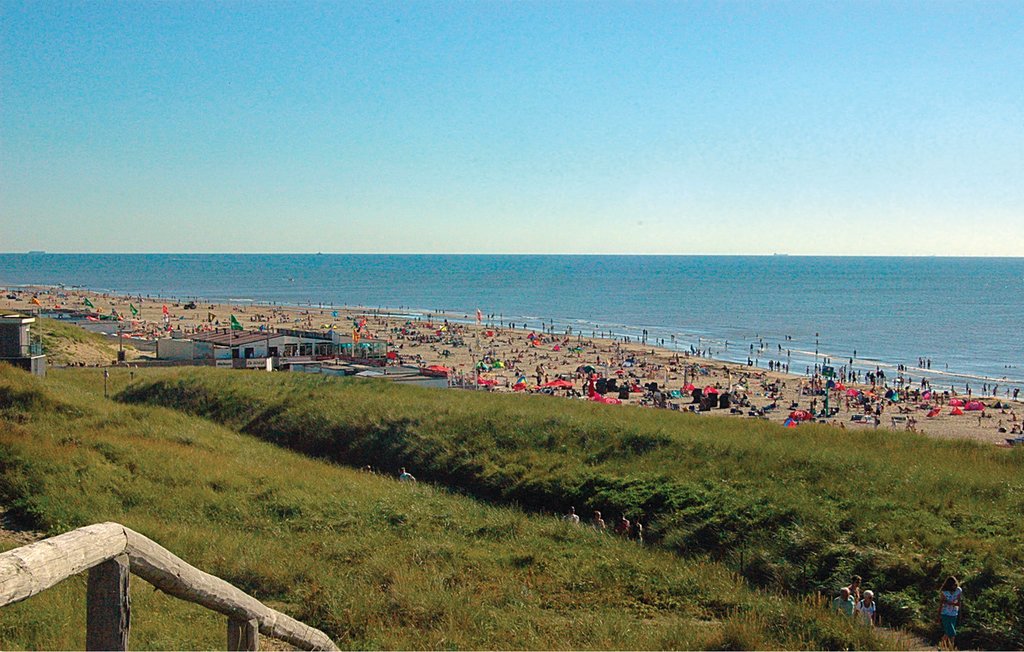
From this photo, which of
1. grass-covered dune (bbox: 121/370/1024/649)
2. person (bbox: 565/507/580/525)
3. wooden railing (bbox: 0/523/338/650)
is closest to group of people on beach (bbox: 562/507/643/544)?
person (bbox: 565/507/580/525)

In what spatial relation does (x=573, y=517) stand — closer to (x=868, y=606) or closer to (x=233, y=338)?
(x=868, y=606)

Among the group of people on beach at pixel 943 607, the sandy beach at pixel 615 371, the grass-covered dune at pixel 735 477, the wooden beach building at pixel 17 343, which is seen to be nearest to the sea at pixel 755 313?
the sandy beach at pixel 615 371

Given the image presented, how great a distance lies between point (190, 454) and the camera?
18031 millimetres

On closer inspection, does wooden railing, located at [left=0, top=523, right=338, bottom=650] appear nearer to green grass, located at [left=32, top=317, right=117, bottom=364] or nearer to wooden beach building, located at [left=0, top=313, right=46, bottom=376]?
wooden beach building, located at [left=0, top=313, right=46, bottom=376]

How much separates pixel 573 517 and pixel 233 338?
103ft

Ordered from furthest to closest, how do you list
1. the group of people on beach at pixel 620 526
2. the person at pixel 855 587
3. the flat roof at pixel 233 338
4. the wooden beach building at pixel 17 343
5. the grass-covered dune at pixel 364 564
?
the flat roof at pixel 233 338 < the wooden beach building at pixel 17 343 < the group of people on beach at pixel 620 526 < the person at pixel 855 587 < the grass-covered dune at pixel 364 564

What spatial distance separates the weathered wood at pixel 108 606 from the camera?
394cm

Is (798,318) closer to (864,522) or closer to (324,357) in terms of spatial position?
(324,357)

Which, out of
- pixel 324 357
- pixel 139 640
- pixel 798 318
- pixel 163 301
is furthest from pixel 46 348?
pixel 798 318

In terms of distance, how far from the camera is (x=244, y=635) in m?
5.10

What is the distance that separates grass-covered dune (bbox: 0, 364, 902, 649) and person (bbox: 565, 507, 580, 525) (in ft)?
1.57

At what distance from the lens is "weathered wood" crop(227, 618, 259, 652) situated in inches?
200

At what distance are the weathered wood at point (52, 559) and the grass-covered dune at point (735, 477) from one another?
10164 mm

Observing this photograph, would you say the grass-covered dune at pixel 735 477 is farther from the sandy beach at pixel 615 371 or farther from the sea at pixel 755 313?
the sea at pixel 755 313
